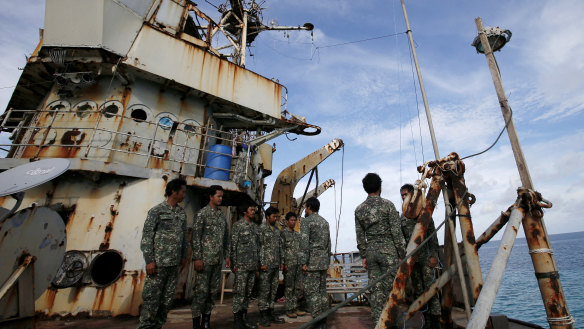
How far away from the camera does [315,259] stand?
4.05m

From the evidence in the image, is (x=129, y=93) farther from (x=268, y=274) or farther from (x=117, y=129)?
(x=268, y=274)

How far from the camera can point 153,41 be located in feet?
23.3

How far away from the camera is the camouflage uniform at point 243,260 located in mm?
4039

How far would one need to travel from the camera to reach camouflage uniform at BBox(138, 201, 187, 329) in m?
3.24

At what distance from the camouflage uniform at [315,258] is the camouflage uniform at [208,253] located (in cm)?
127

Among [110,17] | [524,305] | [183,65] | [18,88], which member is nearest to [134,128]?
[183,65]

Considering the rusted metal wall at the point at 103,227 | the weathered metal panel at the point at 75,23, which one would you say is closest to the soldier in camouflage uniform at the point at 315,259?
the rusted metal wall at the point at 103,227

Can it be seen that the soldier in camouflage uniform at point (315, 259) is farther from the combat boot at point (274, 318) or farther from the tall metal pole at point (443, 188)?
the tall metal pole at point (443, 188)

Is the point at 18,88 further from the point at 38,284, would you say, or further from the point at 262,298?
the point at 262,298

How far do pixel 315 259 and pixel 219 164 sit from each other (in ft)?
12.2

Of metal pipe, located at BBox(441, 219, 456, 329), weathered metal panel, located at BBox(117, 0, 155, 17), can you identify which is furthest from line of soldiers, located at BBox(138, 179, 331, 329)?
weathered metal panel, located at BBox(117, 0, 155, 17)

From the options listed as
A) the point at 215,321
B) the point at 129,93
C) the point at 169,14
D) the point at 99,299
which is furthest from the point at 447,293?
→ the point at 169,14

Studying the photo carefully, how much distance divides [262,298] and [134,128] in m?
5.16

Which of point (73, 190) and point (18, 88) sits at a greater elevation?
point (18, 88)
